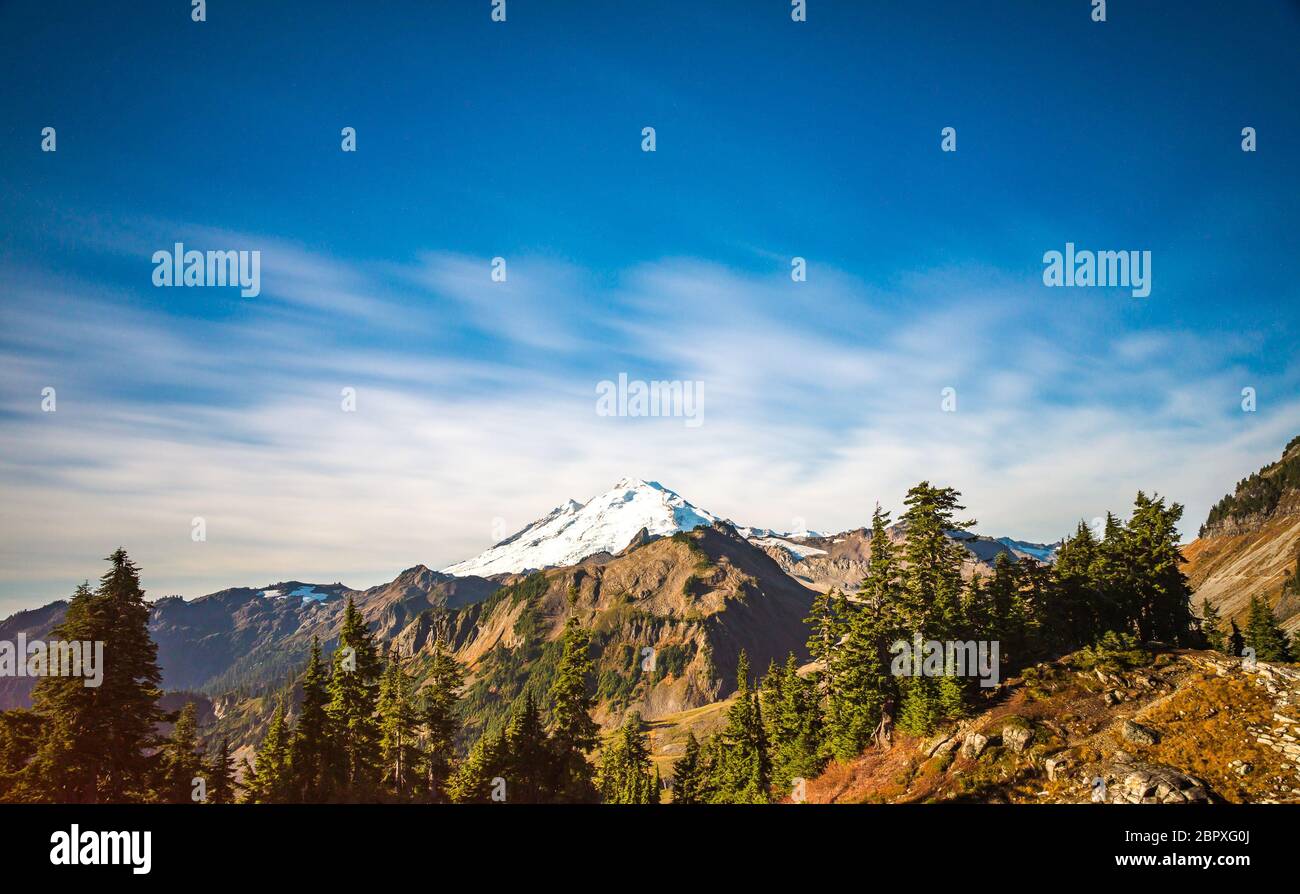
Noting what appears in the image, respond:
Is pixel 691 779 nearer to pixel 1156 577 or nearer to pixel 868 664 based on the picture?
pixel 868 664

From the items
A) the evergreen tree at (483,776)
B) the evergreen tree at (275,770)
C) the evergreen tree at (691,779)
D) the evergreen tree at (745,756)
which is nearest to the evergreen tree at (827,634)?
the evergreen tree at (745,756)

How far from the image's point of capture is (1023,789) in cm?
3728

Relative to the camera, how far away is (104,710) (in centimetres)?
3045

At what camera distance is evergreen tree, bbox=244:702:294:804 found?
3750cm

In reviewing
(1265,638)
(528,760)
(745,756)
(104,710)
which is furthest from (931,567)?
(1265,638)

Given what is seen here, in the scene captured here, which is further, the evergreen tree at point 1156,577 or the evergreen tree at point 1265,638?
the evergreen tree at point 1265,638

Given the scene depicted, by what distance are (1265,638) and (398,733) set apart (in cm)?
10671

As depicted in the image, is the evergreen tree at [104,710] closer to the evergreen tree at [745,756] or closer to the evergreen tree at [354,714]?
the evergreen tree at [354,714]

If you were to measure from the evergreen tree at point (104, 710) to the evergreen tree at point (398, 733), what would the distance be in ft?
49.4

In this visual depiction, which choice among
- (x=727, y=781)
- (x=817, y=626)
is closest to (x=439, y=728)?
(x=727, y=781)

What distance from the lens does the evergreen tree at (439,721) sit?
50.3 meters
